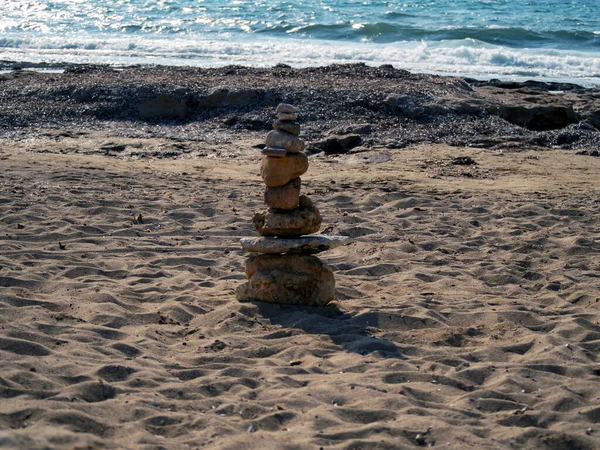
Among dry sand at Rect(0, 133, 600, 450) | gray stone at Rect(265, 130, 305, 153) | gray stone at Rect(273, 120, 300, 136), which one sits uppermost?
gray stone at Rect(273, 120, 300, 136)

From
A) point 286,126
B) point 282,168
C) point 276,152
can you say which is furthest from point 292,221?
point 286,126

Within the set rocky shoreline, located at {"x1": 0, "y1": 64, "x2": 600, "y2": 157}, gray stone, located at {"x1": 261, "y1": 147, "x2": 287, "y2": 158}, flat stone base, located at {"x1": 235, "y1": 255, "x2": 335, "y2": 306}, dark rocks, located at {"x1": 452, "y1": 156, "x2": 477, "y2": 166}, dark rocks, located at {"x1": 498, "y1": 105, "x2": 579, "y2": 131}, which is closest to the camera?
gray stone, located at {"x1": 261, "y1": 147, "x2": 287, "y2": 158}

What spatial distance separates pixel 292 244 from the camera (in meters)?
5.65

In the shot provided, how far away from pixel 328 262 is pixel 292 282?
124cm

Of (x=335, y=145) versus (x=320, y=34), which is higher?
(x=320, y=34)

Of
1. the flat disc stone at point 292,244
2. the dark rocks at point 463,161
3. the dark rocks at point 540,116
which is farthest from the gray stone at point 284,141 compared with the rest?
the dark rocks at point 540,116

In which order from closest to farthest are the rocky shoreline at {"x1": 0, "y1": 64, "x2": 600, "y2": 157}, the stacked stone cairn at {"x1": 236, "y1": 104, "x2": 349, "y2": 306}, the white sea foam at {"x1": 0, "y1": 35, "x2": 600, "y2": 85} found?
the stacked stone cairn at {"x1": 236, "y1": 104, "x2": 349, "y2": 306}, the rocky shoreline at {"x1": 0, "y1": 64, "x2": 600, "y2": 157}, the white sea foam at {"x1": 0, "y1": 35, "x2": 600, "y2": 85}

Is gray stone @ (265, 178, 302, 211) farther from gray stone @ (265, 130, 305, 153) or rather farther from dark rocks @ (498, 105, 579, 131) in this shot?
dark rocks @ (498, 105, 579, 131)

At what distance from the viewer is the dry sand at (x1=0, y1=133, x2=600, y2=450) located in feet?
13.1

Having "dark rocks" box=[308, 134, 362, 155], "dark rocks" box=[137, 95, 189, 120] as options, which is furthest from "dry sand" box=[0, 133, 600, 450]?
"dark rocks" box=[137, 95, 189, 120]

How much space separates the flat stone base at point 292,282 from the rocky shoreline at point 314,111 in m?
5.83

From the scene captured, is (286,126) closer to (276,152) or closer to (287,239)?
(276,152)

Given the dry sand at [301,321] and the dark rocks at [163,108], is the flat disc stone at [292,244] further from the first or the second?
the dark rocks at [163,108]

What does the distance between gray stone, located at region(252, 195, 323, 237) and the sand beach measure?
0.57 m
